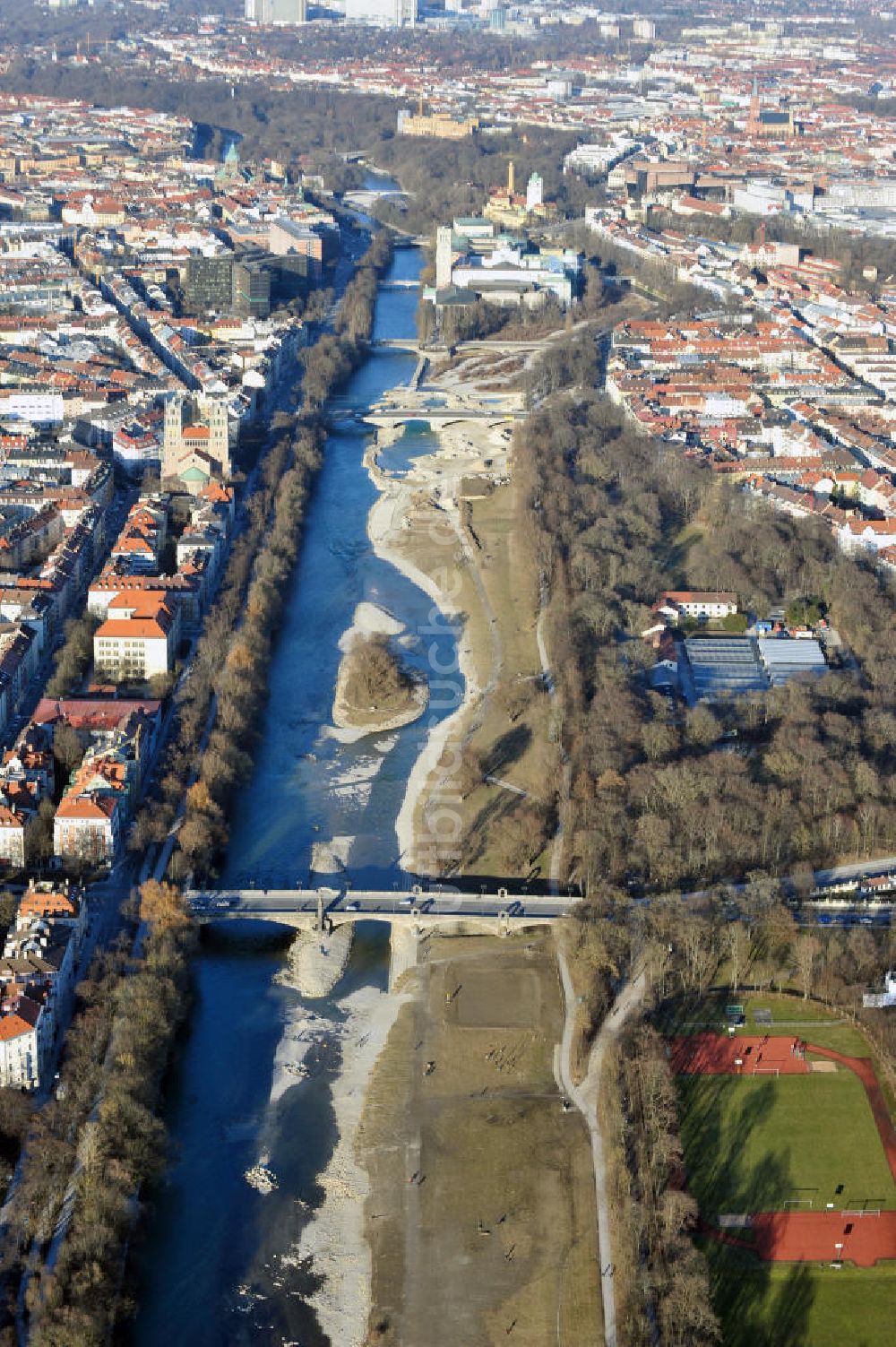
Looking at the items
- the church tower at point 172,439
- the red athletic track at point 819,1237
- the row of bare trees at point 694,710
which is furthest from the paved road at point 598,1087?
the church tower at point 172,439

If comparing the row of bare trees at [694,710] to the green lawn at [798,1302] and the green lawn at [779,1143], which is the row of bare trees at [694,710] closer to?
the green lawn at [779,1143]

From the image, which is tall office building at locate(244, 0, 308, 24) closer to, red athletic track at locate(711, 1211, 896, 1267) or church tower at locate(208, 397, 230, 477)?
church tower at locate(208, 397, 230, 477)

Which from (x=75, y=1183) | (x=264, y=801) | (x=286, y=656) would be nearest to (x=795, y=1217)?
(x=75, y=1183)

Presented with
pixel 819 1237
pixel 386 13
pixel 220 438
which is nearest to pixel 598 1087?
pixel 819 1237

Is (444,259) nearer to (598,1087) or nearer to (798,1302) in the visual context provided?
(598,1087)

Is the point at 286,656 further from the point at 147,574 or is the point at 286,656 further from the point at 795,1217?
the point at 795,1217
